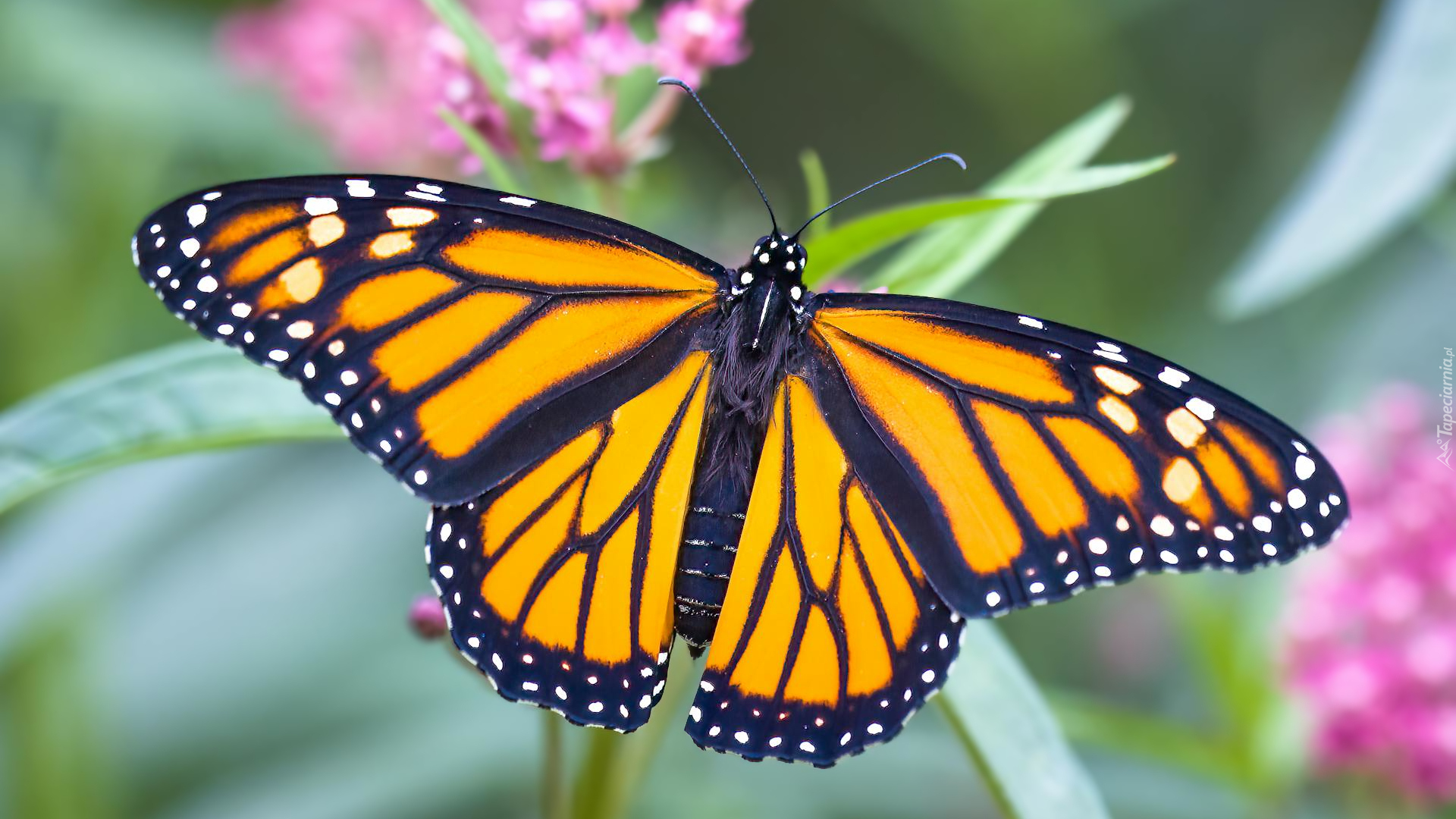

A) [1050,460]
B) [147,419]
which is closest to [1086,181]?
[1050,460]

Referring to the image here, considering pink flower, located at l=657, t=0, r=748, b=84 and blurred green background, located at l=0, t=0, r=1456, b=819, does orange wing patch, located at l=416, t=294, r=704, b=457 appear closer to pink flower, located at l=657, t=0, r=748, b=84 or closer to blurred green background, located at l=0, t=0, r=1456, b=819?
pink flower, located at l=657, t=0, r=748, b=84

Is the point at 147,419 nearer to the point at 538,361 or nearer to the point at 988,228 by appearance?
the point at 538,361

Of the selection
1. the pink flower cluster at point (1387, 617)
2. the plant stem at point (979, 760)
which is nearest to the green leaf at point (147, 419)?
the plant stem at point (979, 760)

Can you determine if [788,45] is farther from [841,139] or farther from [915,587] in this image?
[915,587]

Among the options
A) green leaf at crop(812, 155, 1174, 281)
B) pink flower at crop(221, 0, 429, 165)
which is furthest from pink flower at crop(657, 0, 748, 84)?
Answer: pink flower at crop(221, 0, 429, 165)

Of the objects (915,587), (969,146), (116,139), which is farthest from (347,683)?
(969,146)
